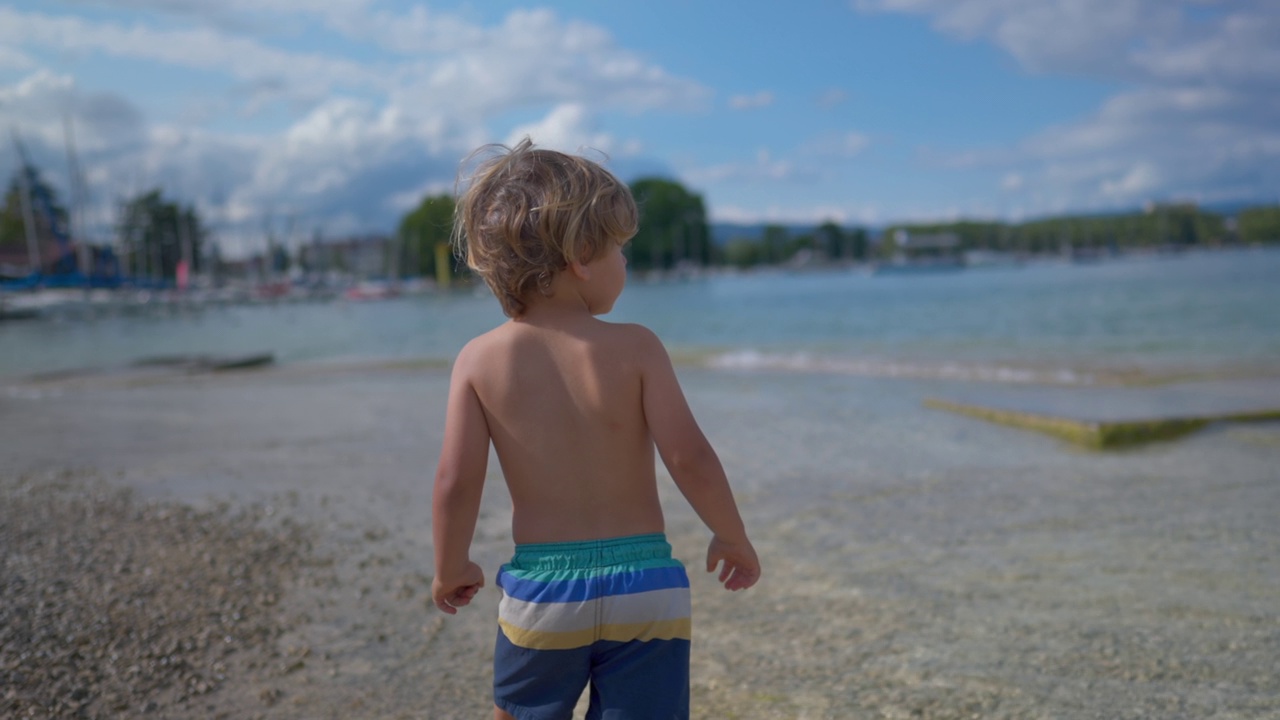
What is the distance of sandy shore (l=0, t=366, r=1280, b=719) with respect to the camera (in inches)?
113

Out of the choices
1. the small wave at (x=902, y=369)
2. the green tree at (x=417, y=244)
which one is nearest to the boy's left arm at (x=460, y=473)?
the small wave at (x=902, y=369)

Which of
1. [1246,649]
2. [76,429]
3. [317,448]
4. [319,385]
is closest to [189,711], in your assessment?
[1246,649]

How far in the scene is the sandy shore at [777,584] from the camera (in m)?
2.86

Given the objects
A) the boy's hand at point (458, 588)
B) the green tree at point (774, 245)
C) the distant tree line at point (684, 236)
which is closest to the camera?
the boy's hand at point (458, 588)

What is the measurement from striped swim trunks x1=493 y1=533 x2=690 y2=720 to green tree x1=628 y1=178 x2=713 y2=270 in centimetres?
12721

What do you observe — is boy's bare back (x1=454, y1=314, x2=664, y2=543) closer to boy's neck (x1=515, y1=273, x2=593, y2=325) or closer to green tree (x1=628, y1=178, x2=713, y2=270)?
boy's neck (x1=515, y1=273, x2=593, y2=325)

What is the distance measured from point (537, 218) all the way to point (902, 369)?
1266 cm

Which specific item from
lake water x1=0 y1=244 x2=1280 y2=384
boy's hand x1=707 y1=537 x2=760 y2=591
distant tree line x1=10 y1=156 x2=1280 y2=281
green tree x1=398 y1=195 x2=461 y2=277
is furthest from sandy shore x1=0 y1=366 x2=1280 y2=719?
green tree x1=398 y1=195 x2=461 y2=277

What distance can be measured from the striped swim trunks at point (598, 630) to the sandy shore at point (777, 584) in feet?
3.39

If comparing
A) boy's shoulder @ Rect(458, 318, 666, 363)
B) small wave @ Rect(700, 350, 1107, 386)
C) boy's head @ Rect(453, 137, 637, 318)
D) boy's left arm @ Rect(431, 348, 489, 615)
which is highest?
boy's head @ Rect(453, 137, 637, 318)

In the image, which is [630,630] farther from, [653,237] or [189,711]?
[653,237]

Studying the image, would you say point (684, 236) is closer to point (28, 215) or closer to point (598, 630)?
point (28, 215)

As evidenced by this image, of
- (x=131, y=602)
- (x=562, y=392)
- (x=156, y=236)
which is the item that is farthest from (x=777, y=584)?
(x=156, y=236)

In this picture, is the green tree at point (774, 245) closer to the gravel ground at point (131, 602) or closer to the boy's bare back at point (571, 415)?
the gravel ground at point (131, 602)
